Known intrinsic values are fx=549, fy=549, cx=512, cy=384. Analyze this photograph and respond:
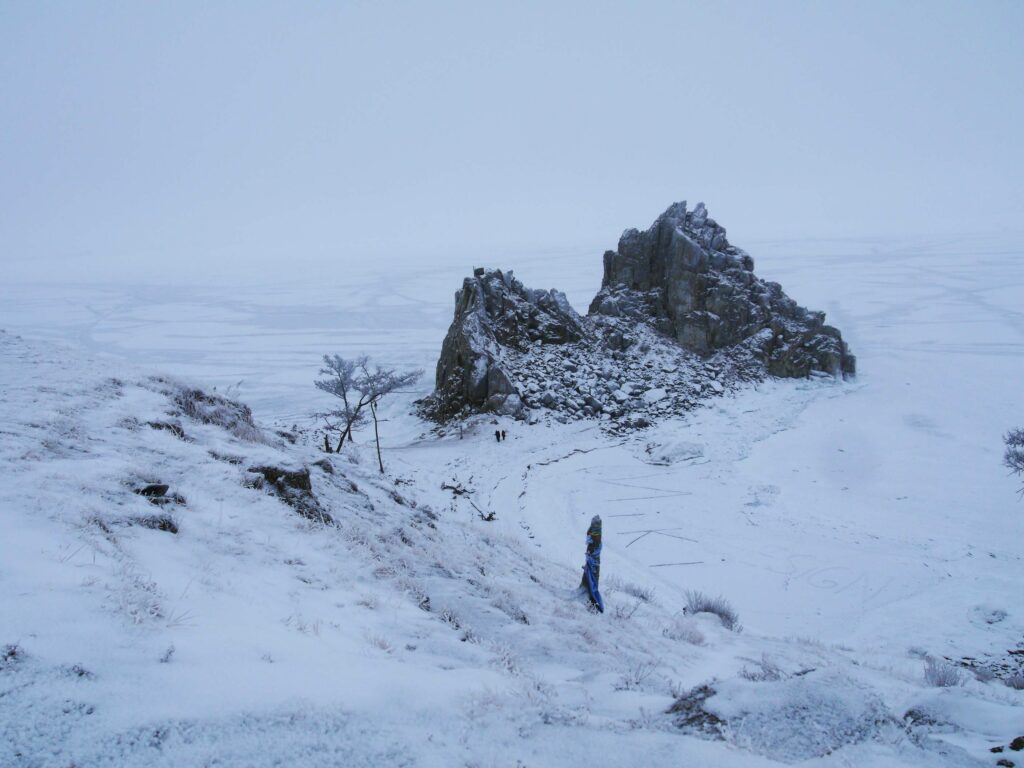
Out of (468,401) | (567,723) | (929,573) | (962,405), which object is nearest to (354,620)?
(567,723)

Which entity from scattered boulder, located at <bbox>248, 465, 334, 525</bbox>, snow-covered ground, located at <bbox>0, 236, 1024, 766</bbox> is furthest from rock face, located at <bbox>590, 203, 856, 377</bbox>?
scattered boulder, located at <bbox>248, 465, 334, 525</bbox>

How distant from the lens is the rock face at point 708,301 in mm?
29938

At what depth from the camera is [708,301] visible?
101ft

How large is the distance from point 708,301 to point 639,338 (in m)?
4.53

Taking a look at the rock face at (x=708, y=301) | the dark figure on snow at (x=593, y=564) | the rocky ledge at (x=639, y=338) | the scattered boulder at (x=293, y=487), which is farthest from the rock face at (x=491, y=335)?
the dark figure on snow at (x=593, y=564)

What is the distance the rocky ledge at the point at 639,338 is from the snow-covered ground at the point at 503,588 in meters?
2.19

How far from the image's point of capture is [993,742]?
3898 millimetres

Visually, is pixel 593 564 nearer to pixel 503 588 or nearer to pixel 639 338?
pixel 503 588

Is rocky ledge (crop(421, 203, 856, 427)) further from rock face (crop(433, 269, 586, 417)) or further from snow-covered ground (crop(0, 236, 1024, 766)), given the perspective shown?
snow-covered ground (crop(0, 236, 1024, 766))

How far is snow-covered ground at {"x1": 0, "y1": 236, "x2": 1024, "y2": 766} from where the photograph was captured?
3.24 m

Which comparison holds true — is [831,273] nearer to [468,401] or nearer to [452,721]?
[468,401]

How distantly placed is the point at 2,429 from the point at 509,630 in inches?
290

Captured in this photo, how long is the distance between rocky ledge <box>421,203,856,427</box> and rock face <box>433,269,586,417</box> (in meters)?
0.06

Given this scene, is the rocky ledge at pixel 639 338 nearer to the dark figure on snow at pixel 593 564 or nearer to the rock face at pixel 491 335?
the rock face at pixel 491 335
